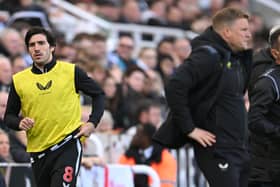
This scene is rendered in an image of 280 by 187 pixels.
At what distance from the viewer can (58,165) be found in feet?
29.4

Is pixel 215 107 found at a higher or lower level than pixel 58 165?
higher

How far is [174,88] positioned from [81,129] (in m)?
0.87

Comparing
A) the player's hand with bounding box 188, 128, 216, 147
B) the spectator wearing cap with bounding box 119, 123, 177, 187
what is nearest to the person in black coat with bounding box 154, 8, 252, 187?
the player's hand with bounding box 188, 128, 216, 147

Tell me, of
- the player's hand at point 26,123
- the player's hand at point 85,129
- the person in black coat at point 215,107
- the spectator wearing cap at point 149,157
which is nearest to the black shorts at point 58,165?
the player's hand at point 85,129

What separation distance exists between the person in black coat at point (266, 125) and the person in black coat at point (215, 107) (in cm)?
12

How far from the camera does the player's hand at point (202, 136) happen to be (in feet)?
29.7

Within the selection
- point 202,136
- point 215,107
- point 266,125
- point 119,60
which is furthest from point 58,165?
point 119,60

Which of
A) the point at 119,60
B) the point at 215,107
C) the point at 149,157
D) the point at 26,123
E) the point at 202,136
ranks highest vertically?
the point at 119,60

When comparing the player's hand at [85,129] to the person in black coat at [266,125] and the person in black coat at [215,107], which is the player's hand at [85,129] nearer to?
the person in black coat at [215,107]

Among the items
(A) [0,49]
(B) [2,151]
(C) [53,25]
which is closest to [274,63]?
(B) [2,151]

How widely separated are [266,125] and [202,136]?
1.81 feet

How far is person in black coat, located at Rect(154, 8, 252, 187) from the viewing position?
9062 mm

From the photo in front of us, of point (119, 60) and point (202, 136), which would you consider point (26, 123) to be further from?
point (119, 60)

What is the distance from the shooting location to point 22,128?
879 cm
